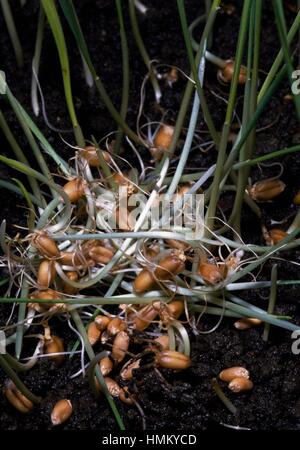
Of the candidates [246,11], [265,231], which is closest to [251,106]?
[246,11]

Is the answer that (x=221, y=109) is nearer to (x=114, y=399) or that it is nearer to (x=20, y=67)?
(x=20, y=67)

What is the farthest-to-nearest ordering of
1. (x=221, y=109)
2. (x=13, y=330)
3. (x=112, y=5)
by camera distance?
(x=112, y=5), (x=221, y=109), (x=13, y=330)

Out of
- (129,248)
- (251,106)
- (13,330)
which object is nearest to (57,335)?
(13,330)

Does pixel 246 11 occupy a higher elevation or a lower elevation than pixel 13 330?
higher

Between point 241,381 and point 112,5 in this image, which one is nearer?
point 241,381

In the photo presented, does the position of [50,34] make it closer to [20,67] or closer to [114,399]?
[20,67]
